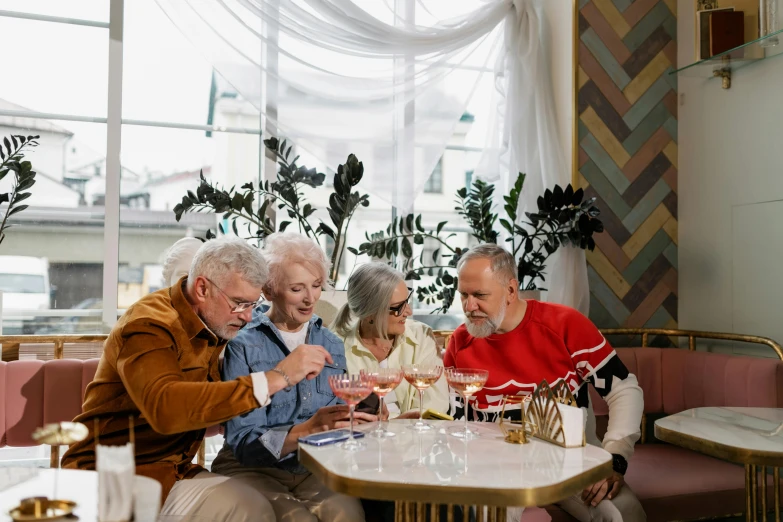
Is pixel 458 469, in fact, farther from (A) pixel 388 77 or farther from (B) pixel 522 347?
(A) pixel 388 77

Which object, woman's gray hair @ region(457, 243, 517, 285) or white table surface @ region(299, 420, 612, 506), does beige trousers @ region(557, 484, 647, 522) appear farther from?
woman's gray hair @ region(457, 243, 517, 285)

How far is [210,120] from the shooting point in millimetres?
4199

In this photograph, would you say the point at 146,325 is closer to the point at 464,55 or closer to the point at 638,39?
the point at 464,55

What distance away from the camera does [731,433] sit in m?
2.21

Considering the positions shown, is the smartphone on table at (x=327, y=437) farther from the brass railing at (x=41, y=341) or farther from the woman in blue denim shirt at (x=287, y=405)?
the brass railing at (x=41, y=341)

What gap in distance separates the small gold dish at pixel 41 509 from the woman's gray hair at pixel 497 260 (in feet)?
5.71

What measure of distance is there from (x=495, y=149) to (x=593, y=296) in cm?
106

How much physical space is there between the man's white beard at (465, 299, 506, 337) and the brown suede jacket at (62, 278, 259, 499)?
0.98 metres

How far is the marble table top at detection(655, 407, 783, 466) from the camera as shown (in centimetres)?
201

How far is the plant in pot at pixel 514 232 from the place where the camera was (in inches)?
157

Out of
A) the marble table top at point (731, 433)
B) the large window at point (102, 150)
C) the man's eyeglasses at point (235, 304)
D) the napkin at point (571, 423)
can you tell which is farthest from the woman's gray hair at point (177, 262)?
the marble table top at point (731, 433)

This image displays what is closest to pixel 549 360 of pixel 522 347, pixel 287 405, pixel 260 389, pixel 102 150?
pixel 522 347

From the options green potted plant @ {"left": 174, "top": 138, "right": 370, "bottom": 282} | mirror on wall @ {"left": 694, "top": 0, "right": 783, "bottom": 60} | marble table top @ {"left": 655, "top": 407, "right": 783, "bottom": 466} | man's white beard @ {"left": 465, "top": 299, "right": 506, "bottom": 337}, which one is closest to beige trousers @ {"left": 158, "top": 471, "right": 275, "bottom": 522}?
man's white beard @ {"left": 465, "top": 299, "right": 506, "bottom": 337}

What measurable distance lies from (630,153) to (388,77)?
1.54m
